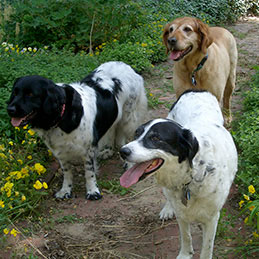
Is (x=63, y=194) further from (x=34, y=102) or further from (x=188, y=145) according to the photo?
(x=188, y=145)

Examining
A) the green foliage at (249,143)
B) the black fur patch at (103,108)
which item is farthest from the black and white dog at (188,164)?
the black fur patch at (103,108)

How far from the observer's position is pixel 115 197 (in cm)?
463

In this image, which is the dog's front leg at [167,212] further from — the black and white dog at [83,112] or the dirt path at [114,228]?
the black and white dog at [83,112]

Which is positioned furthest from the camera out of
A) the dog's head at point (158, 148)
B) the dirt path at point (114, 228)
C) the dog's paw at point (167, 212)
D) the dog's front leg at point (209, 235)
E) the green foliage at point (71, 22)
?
the green foliage at point (71, 22)

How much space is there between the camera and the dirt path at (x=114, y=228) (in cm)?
368

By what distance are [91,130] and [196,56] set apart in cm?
175

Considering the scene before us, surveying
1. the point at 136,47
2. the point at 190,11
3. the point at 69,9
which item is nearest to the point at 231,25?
the point at 190,11

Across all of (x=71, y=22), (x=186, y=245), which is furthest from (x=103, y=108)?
(x=71, y=22)

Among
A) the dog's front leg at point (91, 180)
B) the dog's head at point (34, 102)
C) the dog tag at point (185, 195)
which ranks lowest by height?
the dog's front leg at point (91, 180)

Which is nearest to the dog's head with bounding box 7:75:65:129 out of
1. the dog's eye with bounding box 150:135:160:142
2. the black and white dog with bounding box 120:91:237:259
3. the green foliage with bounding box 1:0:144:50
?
the black and white dog with bounding box 120:91:237:259

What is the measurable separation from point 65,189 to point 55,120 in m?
1.00

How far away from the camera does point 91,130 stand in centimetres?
446

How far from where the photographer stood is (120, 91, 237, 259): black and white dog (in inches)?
103

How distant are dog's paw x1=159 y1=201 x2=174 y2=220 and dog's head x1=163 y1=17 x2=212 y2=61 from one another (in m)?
1.98
